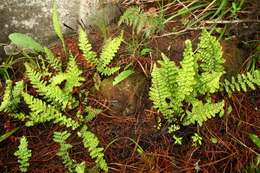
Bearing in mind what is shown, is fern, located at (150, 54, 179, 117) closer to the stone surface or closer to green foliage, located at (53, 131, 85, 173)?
green foliage, located at (53, 131, 85, 173)

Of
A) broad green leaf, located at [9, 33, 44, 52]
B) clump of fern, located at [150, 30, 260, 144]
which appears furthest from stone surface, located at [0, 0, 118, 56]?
clump of fern, located at [150, 30, 260, 144]

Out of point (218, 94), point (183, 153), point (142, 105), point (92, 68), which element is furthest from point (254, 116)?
point (92, 68)

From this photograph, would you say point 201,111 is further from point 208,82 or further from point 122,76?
point 122,76

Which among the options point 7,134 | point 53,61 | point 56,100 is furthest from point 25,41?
point 7,134

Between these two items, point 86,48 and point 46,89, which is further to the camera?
point 86,48

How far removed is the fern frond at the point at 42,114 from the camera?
2646 mm

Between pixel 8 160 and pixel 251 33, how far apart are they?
196 centimetres

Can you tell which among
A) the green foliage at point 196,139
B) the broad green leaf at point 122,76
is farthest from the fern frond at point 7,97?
the green foliage at point 196,139

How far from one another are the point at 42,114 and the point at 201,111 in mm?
1080

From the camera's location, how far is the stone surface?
3.07 m

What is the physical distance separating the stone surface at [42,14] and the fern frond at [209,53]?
86cm

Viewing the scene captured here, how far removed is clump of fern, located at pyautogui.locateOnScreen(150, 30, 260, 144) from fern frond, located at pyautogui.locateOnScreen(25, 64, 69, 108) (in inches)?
24.5

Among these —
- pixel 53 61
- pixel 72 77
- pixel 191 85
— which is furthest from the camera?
pixel 53 61

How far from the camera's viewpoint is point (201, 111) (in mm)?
2557
